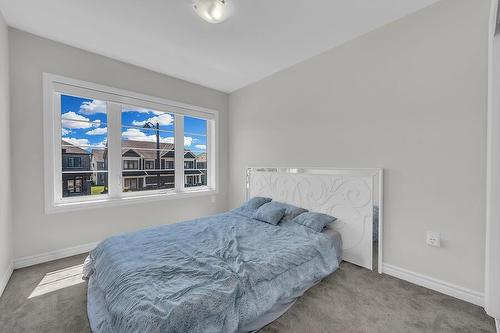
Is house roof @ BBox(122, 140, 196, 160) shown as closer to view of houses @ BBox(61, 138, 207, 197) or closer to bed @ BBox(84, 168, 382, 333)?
view of houses @ BBox(61, 138, 207, 197)

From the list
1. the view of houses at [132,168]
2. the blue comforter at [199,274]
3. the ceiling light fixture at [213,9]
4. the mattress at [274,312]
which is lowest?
the mattress at [274,312]

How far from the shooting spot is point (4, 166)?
2100 mm

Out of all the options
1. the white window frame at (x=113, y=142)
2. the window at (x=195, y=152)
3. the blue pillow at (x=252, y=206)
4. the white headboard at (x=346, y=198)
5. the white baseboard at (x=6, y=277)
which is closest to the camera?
the white baseboard at (x=6, y=277)

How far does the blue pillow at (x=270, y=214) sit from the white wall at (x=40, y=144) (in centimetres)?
183

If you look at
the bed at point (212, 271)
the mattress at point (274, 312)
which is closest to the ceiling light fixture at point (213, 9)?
the bed at point (212, 271)

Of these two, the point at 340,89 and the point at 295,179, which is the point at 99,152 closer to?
the point at 295,179

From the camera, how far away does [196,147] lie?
160 inches

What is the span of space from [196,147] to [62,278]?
102 inches

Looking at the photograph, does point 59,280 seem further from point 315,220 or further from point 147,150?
point 315,220

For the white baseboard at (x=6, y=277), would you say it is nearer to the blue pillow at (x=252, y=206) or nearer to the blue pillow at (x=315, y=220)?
the blue pillow at (x=252, y=206)

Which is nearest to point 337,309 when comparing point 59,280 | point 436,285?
point 436,285

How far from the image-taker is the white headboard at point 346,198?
92.7 inches

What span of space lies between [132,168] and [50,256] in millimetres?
1421

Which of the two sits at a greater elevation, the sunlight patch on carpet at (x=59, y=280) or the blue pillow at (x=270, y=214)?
the blue pillow at (x=270, y=214)
